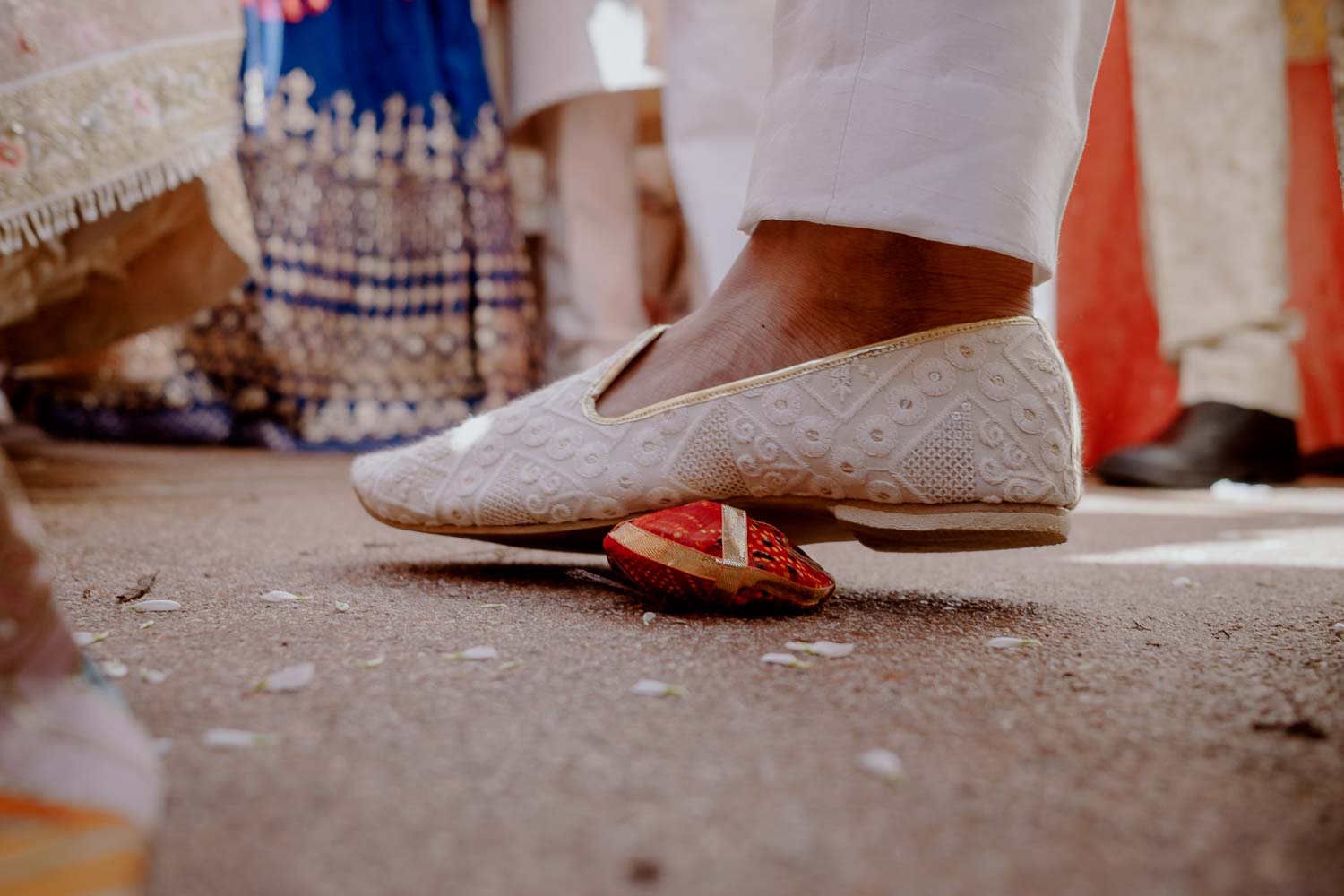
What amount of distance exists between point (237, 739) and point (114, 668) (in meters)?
0.11

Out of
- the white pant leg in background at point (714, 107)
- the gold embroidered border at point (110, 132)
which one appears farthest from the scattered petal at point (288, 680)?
the white pant leg in background at point (714, 107)

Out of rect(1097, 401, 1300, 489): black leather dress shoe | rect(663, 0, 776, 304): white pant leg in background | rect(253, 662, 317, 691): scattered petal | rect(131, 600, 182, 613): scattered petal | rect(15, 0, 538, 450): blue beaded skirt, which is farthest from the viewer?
rect(15, 0, 538, 450): blue beaded skirt

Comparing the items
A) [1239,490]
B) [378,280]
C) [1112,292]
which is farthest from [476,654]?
[1112,292]

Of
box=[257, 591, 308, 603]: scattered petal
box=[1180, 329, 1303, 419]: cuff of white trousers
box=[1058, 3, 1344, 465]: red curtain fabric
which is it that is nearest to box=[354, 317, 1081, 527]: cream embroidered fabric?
box=[257, 591, 308, 603]: scattered petal

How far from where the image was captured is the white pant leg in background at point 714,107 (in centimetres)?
129

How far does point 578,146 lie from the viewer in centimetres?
193

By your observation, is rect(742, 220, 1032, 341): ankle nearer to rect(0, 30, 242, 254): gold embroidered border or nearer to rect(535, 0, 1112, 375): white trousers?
rect(535, 0, 1112, 375): white trousers

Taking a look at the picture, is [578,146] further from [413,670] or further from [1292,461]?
[413,670]

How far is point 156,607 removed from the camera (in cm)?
46

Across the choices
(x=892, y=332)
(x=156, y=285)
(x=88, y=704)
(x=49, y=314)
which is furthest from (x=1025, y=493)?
(x=49, y=314)

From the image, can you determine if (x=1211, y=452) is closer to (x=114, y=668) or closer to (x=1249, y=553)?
(x=1249, y=553)

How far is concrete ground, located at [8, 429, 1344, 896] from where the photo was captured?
218 mm

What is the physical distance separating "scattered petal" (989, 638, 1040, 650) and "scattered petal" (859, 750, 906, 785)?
6.7 inches

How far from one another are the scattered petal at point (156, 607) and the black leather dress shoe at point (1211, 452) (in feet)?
4.52
